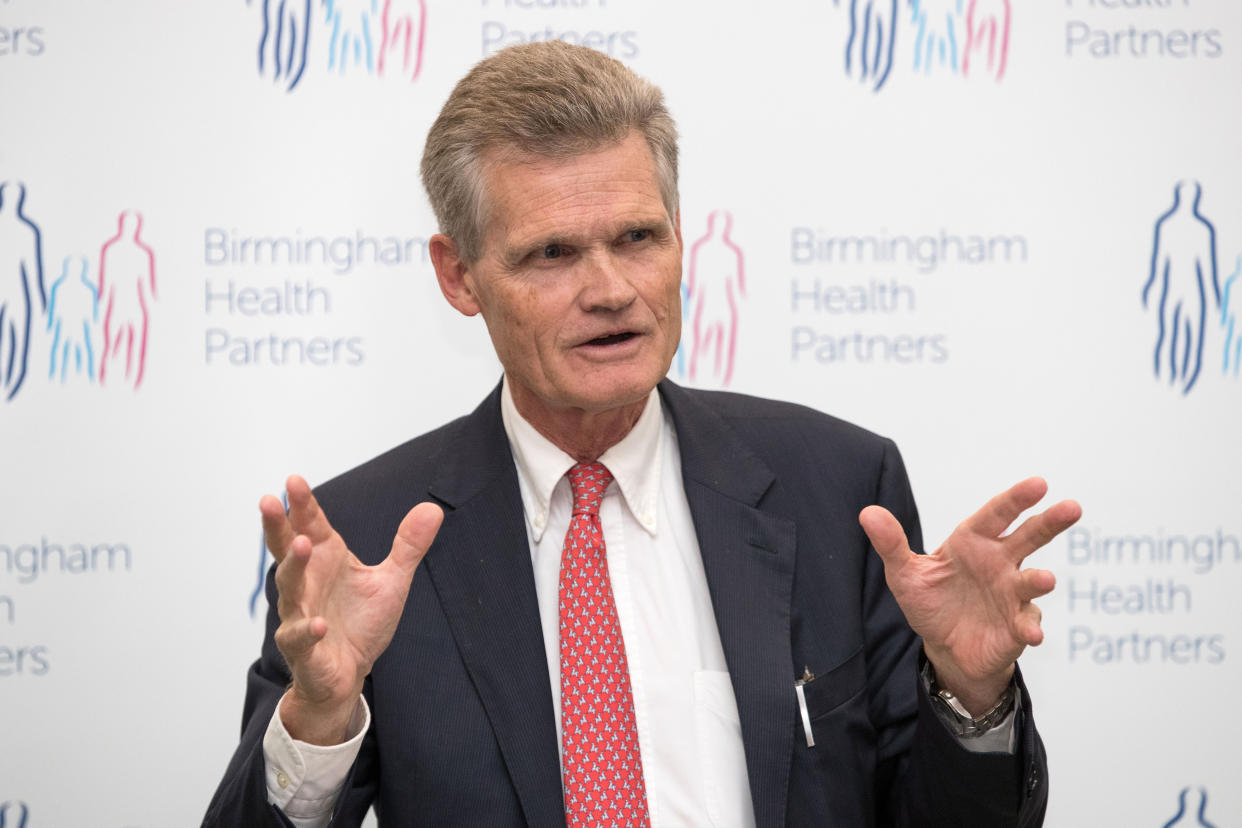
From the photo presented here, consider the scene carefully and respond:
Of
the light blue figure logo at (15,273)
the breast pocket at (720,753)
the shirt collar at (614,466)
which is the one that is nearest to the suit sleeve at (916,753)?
the breast pocket at (720,753)

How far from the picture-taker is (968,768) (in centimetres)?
176

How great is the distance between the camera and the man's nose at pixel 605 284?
2.00 meters

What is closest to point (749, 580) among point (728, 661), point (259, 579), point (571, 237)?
point (728, 661)

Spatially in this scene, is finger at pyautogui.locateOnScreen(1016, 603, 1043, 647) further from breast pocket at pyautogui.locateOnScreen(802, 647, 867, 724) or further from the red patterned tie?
the red patterned tie

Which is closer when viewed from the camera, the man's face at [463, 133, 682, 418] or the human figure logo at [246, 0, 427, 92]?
the man's face at [463, 133, 682, 418]

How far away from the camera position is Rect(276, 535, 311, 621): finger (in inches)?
61.4

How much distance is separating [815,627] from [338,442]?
1.37 metres

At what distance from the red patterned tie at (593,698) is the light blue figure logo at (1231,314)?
5.69ft

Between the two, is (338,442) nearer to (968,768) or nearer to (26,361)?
(26,361)

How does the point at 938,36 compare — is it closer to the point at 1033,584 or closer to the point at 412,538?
the point at 1033,584

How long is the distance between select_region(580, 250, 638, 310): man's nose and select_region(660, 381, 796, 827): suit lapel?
33cm

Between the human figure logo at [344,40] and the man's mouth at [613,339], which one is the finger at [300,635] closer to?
the man's mouth at [613,339]

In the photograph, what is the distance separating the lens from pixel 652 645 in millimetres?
2027

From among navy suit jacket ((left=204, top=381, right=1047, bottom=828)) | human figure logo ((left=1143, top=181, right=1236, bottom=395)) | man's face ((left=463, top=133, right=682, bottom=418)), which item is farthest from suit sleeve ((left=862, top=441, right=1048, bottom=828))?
human figure logo ((left=1143, top=181, right=1236, bottom=395))
